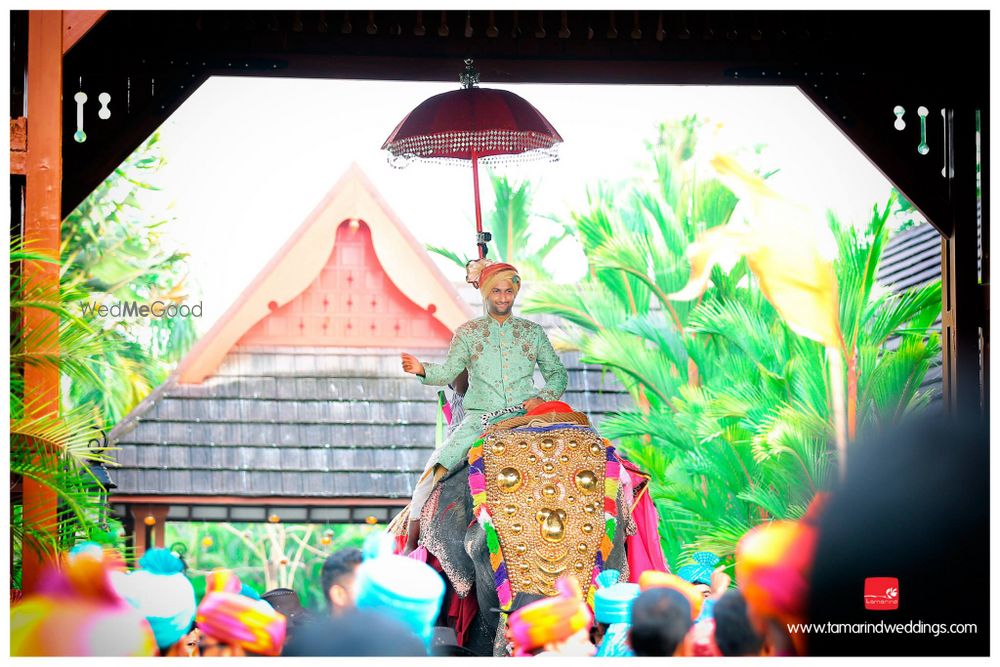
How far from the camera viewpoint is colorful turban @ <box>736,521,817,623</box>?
489 cm

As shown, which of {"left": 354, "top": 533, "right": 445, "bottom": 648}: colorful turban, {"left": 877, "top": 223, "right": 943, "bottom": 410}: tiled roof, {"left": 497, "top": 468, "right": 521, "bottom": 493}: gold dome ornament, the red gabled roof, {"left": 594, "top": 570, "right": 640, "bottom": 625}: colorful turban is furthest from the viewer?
{"left": 877, "top": 223, "right": 943, "bottom": 410}: tiled roof

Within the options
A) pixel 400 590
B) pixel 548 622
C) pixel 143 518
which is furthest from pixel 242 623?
pixel 143 518

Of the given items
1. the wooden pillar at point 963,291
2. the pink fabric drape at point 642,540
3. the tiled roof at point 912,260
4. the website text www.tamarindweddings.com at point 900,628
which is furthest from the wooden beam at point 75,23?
the tiled roof at point 912,260

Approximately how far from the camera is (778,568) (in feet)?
16.2

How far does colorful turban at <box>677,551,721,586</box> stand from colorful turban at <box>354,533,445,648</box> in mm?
1958

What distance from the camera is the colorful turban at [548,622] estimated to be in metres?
5.12

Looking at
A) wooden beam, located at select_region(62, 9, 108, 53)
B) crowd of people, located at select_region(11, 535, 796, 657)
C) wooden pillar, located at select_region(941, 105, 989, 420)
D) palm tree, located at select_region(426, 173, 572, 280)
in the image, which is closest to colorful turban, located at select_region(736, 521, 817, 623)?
crowd of people, located at select_region(11, 535, 796, 657)

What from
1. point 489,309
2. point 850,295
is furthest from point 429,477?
point 850,295

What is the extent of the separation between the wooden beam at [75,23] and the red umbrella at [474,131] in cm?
214

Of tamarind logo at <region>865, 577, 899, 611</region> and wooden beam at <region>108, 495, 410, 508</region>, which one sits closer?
tamarind logo at <region>865, 577, 899, 611</region>

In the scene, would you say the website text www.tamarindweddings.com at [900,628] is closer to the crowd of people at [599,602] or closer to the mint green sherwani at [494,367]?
the crowd of people at [599,602]

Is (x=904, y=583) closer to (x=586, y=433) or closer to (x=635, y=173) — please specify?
(x=586, y=433)

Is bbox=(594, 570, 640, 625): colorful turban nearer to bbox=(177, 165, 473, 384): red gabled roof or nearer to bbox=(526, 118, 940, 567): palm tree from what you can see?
bbox=(526, 118, 940, 567): palm tree

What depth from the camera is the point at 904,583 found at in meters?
6.06
